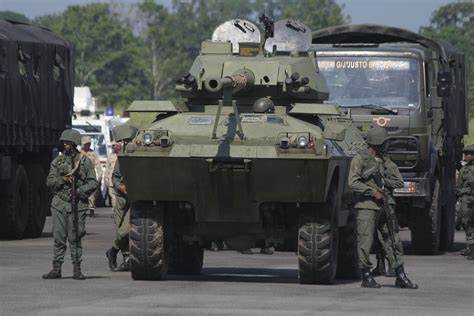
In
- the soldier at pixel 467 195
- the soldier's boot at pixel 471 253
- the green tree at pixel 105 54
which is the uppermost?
the green tree at pixel 105 54

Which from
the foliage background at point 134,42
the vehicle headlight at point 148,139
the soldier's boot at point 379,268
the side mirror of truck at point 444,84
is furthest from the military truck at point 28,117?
the foliage background at point 134,42

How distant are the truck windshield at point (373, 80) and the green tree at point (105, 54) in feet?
335

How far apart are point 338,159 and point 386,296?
197 cm

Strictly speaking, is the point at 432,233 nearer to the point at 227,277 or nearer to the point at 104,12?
the point at 227,277

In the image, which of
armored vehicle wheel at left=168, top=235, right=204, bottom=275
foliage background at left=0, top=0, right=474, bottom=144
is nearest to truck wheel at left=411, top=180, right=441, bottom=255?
armored vehicle wheel at left=168, top=235, right=204, bottom=275

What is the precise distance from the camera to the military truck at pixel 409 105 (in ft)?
85.8

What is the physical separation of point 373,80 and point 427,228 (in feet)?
7.49

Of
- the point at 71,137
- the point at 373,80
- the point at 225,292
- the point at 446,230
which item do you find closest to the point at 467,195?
the point at 446,230

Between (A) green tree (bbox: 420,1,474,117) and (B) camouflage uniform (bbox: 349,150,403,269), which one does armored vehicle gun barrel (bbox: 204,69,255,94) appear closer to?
(B) camouflage uniform (bbox: 349,150,403,269)

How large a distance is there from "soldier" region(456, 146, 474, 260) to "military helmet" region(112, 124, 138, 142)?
7.46 meters

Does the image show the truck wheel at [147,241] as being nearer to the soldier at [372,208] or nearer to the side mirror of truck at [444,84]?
the soldier at [372,208]

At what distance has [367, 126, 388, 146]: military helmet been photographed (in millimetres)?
20156

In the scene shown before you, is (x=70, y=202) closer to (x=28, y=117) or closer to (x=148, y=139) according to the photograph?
(x=148, y=139)

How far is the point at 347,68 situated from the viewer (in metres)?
26.9
